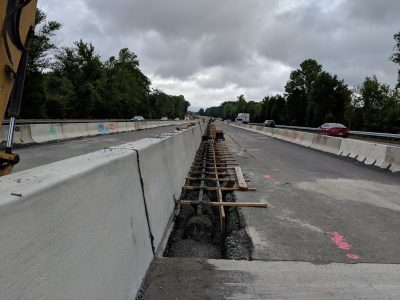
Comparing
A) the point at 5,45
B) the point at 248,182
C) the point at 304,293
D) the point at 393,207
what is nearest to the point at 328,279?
the point at 304,293

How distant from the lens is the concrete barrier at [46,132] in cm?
1788

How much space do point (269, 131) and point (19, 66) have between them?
38.2 meters

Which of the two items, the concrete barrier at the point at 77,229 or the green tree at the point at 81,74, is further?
the green tree at the point at 81,74

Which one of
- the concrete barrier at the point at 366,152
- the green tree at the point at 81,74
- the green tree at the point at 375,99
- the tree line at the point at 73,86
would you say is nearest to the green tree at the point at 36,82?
the tree line at the point at 73,86

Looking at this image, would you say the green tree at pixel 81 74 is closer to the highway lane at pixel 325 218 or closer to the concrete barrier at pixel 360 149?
the concrete barrier at pixel 360 149

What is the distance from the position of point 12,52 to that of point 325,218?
16.2 feet

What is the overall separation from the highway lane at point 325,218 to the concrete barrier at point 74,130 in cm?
1327

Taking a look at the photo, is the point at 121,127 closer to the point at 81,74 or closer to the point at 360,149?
the point at 360,149

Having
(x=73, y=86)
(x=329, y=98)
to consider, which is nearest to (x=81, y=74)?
(x=73, y=86)

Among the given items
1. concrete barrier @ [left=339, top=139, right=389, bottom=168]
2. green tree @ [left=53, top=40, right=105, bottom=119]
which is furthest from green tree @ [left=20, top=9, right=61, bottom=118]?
concrete barrier @ [left=339, top=139, right=389, bottom=168]

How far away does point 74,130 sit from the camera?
23.2 metres

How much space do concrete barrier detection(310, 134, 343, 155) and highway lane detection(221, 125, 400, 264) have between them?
7.75 meters

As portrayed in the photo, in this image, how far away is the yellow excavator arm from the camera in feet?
11.1

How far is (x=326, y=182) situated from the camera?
33.3 ft
